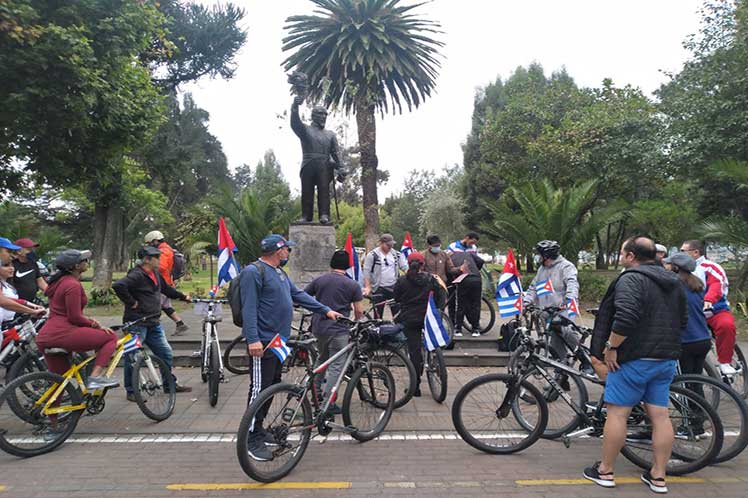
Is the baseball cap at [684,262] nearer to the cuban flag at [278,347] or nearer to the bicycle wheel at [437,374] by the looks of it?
the bicycle wheel at [437,374]

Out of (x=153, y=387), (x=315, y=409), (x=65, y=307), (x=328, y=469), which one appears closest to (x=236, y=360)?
(x=153, y=387)

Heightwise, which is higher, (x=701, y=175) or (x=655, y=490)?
(x=701, y=175)

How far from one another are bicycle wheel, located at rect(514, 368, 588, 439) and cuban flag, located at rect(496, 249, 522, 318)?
1.77 meters

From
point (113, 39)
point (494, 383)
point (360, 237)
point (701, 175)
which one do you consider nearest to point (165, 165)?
point (113, 39)

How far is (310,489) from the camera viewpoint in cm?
383

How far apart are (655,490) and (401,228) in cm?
4488

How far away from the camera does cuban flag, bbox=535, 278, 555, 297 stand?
602 centimetres

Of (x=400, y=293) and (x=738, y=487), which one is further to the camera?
(x=400, y=293)

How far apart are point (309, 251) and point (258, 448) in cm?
633

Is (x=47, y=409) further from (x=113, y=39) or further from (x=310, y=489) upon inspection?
(x=113, y=39)

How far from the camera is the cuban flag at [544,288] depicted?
19.7ft

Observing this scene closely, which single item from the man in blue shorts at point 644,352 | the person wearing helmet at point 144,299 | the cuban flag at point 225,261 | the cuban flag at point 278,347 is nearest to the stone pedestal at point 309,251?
the cuban flag at point 225,261

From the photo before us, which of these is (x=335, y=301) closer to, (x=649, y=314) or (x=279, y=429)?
(x=279, y=429)

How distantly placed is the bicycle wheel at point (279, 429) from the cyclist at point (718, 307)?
14.0ft
